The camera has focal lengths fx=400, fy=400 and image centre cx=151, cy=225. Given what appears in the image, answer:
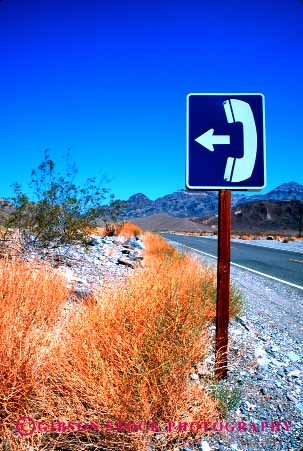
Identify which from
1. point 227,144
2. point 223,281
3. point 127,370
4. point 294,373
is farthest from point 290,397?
point 227,144

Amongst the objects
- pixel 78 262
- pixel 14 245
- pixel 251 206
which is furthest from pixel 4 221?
pixel 251 206

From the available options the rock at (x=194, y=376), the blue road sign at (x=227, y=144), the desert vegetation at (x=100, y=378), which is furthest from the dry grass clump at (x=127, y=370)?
the blue road sign at (x=227, y=144)

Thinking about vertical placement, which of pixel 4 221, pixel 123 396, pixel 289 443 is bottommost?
pixel 289 443

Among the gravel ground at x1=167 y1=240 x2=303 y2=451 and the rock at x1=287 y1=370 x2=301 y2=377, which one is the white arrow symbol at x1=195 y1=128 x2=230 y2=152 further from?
the rock at x1=287 y1=370 x2=301 y2=377

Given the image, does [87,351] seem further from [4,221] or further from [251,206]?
[251,206]

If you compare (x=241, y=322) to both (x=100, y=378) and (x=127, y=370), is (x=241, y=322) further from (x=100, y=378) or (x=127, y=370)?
(x=100, y=378)

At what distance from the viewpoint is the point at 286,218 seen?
388 ft

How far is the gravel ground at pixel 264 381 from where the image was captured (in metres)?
2.64

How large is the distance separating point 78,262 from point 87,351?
276 inches

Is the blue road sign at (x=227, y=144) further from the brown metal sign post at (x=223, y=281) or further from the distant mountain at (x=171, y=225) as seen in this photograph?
the distant mountain at (x=171, y=225)

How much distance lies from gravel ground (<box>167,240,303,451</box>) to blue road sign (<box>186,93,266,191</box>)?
1643mm

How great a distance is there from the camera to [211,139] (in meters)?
3.32

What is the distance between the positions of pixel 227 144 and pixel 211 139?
138 millimetres

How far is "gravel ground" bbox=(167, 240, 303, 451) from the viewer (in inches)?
104
